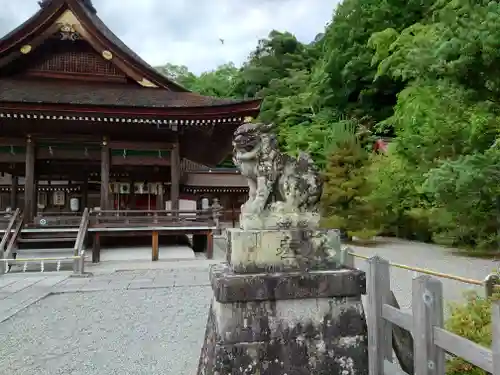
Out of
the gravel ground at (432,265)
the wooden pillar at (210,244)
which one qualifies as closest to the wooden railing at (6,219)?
the wooden pillar at (210,244)

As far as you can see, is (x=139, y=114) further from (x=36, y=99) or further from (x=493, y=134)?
(x=493, y=134)

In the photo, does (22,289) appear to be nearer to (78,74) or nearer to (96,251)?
(96,251)

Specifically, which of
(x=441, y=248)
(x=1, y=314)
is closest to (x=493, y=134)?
(x=441, y=248)

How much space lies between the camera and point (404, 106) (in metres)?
16.1

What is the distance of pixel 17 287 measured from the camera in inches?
315

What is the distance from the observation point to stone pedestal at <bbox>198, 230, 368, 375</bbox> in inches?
97.0

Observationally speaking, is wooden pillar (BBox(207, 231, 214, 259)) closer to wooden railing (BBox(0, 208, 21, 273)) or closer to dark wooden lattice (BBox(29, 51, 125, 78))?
wooden railing (BBox(0, 208, 21, 273))

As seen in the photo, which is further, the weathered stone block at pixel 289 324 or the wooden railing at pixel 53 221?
the wooden railing at pixel 53 221

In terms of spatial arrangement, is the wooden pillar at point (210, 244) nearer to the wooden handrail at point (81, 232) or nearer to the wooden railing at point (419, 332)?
the wooden handrail at point (81, 232)

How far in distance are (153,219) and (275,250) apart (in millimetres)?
10005

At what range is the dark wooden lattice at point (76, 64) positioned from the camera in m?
13.8

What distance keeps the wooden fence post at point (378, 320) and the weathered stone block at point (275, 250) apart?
1.02 ft

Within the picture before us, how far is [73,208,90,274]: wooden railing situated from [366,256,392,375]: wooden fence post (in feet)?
27.0

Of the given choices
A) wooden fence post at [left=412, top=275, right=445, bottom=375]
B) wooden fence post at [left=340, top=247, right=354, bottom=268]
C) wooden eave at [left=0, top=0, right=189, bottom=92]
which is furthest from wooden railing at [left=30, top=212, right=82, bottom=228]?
wooden fence post at [left=412, top=275, right=445, bottom=375]
